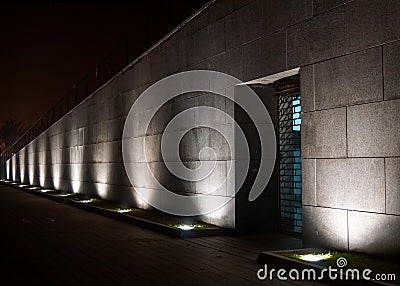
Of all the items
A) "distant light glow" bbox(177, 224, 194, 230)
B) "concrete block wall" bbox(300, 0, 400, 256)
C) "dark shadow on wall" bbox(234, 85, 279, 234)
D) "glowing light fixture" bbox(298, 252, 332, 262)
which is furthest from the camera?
"distant light glow" bbox(177, 224, 194, 230)

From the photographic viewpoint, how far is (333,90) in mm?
8930

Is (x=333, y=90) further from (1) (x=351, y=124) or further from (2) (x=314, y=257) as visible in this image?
(2) (x=314, y=257)

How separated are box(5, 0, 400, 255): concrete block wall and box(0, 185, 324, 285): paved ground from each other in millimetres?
1350

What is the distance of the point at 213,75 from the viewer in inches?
502

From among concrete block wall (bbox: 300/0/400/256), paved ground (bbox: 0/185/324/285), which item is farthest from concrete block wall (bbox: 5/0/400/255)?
paved ground (bbox: 0/185/324/285)

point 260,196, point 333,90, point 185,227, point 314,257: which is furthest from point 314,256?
point 185,227

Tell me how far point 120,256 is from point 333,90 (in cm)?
466

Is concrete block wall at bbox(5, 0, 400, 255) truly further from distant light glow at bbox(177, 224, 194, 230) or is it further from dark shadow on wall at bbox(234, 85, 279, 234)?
distant light glow at bbox(177, 224, 194, 230)

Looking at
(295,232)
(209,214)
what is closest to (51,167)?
(209,214)

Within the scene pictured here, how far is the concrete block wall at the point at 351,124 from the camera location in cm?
783

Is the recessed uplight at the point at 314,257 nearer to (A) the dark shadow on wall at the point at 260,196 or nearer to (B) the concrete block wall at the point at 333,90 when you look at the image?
(B) the concrete block wall at the point at 333,90

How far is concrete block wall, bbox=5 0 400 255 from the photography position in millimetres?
7891

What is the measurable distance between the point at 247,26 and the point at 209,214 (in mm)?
4478

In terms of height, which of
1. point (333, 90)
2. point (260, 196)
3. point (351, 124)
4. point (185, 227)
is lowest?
point (185, 227)
